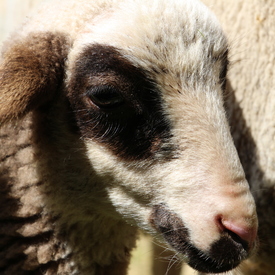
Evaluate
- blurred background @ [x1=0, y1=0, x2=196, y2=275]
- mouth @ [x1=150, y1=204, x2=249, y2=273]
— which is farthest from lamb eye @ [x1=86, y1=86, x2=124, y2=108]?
blurred background @ [x1=0, y1=0, x2=196, y2=275]

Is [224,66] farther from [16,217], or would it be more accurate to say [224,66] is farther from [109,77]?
[16,217]

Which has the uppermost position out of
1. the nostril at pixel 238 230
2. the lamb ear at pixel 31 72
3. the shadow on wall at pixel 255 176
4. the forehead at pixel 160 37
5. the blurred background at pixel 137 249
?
the forehead at pixel 160 37

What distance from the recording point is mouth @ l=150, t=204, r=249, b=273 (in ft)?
7.45

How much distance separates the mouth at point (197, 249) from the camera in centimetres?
227

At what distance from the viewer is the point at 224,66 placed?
2.73m

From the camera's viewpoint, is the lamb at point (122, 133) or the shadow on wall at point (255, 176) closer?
the lamb at point (122, 133)

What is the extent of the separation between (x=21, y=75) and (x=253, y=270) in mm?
2049

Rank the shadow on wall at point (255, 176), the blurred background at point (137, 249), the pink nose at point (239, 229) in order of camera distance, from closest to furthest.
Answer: the pink nose at point (239, 229)
the shadow on wall at point (255, 176)
the blurred background at point (137, 249)

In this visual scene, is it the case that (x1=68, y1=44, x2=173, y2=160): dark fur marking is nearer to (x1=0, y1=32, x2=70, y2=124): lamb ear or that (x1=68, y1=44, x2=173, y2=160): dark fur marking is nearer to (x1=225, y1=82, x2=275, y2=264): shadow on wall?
(x1=0, y1=32, x2=70, y2=124): lamb ear

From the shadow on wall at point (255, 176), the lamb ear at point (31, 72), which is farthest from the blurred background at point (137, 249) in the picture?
the lamb ear at point (31, 72)

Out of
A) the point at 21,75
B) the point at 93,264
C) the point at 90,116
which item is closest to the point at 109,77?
the point at 90,116

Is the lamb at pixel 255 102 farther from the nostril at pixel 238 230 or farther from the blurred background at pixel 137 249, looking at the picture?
the blurred background at pixel 137 249

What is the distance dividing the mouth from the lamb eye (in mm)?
569

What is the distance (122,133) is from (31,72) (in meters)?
0.53
